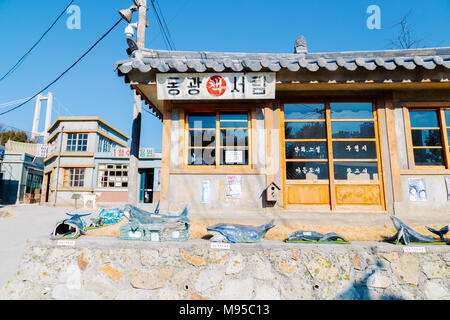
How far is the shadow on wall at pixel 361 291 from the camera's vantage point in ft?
11.8

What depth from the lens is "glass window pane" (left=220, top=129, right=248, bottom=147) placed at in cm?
578

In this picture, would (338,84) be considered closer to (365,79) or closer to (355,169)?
(365,79)

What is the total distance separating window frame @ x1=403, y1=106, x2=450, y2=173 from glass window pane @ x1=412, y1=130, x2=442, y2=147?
0.27 ft

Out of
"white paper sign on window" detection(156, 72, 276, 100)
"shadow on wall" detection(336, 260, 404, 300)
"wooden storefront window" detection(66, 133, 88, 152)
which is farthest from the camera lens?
"wooden storefront window" detection(66, 133, 88, 152)

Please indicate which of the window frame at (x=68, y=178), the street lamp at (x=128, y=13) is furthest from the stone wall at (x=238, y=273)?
the window frame at (x=68, y=178)

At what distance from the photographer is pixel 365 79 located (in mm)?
5207

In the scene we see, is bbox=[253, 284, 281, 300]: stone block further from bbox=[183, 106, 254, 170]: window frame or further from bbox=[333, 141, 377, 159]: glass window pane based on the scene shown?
bbox=[333, 141, 377, 159]: glass window pane

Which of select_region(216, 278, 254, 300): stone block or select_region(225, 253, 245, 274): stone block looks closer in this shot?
select_region(216, 278, 254, 300): stone block

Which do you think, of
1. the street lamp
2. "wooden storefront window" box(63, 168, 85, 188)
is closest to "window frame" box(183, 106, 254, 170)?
the street lamp

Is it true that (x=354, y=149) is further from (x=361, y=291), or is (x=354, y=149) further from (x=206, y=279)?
(x=206, y=279)

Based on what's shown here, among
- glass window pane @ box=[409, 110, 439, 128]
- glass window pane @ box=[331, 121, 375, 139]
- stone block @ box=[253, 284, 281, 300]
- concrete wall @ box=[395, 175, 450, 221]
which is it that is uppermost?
glass window pane @ box=[409, 110, 439, 128]

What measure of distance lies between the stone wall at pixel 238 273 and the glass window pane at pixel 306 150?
7.79 feet

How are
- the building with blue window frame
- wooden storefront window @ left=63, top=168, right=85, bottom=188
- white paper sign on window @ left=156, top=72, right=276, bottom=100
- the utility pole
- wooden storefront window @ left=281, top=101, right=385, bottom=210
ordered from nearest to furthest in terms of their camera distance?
white paper sign on window @ left=156, top=72, right=276, bottom=100, wooden storefront window @ left=281, top=101, right=385, bottom=210, the utility pole, the building with blue window frame, wooden storefront window @ left=63, top=168, right=85, bottom=188

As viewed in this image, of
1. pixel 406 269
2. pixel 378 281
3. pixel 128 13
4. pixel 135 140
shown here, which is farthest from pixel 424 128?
pixel 128 13
